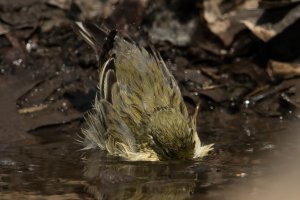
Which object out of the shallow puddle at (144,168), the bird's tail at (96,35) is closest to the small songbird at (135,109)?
the bird's tail at (96,35)

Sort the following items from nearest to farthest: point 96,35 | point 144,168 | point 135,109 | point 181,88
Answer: point 144,168
point 135,109
point 96,35
point 181,88

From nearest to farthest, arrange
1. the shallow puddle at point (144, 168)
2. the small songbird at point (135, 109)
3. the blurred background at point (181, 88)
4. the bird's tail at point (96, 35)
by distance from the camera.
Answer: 1. the shallow puddle at point (144, 168)
2. the blurred background at point (181, 88)
3. the small songbird at point (135, 109)
4. the bird's tail at point (96, 35)

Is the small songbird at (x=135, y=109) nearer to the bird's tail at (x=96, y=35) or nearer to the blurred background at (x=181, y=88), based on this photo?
the bird's tail at (x=96, y=35)

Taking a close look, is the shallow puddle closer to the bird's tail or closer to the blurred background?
the blurred background

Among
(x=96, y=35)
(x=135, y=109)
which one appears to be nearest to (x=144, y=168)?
(x=135, y=109)

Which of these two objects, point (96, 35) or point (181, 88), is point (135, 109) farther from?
point (181, 88)

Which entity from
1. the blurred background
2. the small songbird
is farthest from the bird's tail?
the blurred background
